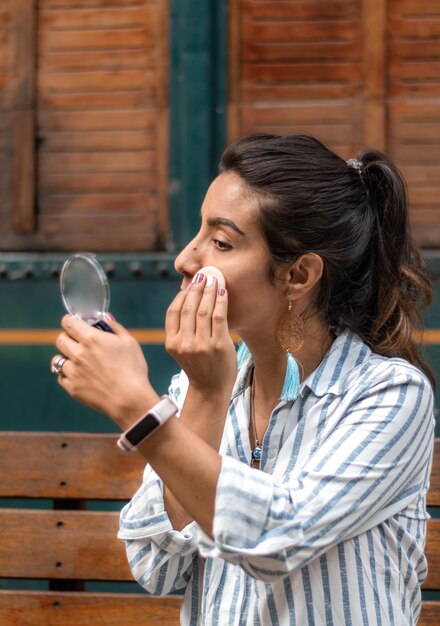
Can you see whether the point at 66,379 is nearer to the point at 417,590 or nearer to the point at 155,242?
the point at 417,590

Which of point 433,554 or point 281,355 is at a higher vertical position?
point 281,355

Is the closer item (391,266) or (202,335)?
(202,335)

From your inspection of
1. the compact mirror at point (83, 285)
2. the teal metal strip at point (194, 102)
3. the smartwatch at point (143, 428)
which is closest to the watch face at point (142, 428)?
the smartwatch at point (143, 428)

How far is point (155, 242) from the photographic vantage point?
2.79 m

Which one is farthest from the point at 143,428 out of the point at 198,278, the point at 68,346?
the point at 198,278

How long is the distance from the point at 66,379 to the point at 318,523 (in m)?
0.37

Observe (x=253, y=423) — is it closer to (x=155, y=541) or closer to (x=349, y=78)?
(x=155, y=541)

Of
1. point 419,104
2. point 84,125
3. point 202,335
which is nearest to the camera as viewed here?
point 202,335

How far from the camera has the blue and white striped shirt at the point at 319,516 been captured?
3.99 feet

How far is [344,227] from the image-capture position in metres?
1.50

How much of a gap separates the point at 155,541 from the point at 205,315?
1.17 ft

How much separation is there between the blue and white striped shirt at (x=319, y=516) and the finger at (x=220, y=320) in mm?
170

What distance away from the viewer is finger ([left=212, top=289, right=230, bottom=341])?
1.31 metres

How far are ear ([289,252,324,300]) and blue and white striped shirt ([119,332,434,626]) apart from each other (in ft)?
0.33
